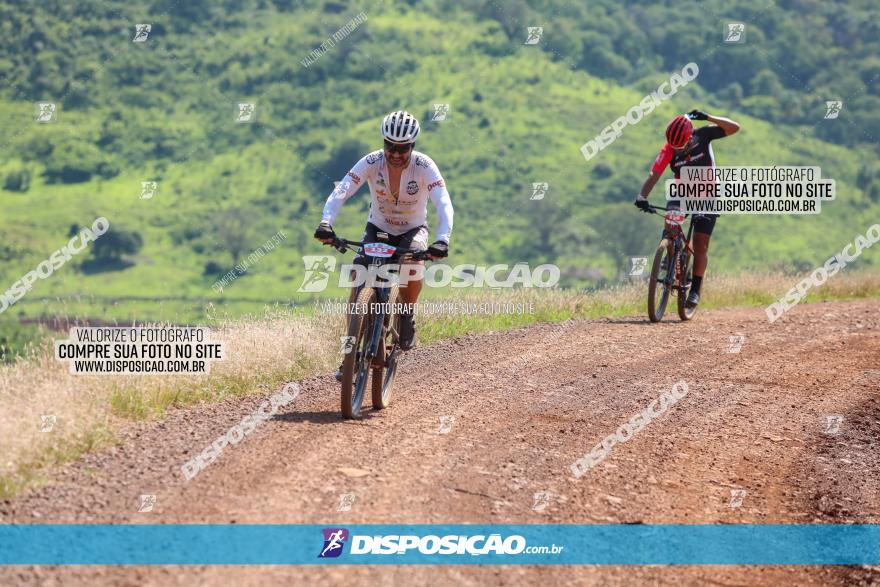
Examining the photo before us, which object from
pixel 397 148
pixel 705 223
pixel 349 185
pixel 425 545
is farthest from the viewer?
pixel 705 223

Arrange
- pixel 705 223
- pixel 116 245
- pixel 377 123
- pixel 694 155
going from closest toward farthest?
pixel 694 155
pixel 705 223
pixel 116 245
pixel 377 123

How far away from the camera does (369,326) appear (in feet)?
29.7

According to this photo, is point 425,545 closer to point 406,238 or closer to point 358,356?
point 358,356

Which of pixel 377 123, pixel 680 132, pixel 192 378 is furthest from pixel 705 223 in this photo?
pixel 377 123

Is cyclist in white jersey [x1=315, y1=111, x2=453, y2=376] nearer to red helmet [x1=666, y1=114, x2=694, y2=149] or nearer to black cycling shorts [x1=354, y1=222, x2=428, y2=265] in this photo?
black cycling shorts [x1=354, y1=222, x2=428, y2=265]

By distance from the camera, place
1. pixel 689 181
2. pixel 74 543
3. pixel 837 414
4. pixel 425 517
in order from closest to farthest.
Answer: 1. pixel 74 543
2. pixel 425 517
3. pixel 837 414
4. pixel 689 181

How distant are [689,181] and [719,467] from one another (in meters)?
7.16

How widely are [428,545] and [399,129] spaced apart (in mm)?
4253

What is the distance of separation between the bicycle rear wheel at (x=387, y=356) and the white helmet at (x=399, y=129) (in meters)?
1.35

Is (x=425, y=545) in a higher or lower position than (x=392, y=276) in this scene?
lower

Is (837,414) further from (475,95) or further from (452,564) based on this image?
(475,95)

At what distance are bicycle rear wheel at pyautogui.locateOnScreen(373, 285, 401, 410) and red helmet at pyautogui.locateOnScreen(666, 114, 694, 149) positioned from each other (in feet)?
21.3

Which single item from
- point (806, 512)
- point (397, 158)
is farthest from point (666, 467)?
point (397, 158)

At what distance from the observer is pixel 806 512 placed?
7629mm
